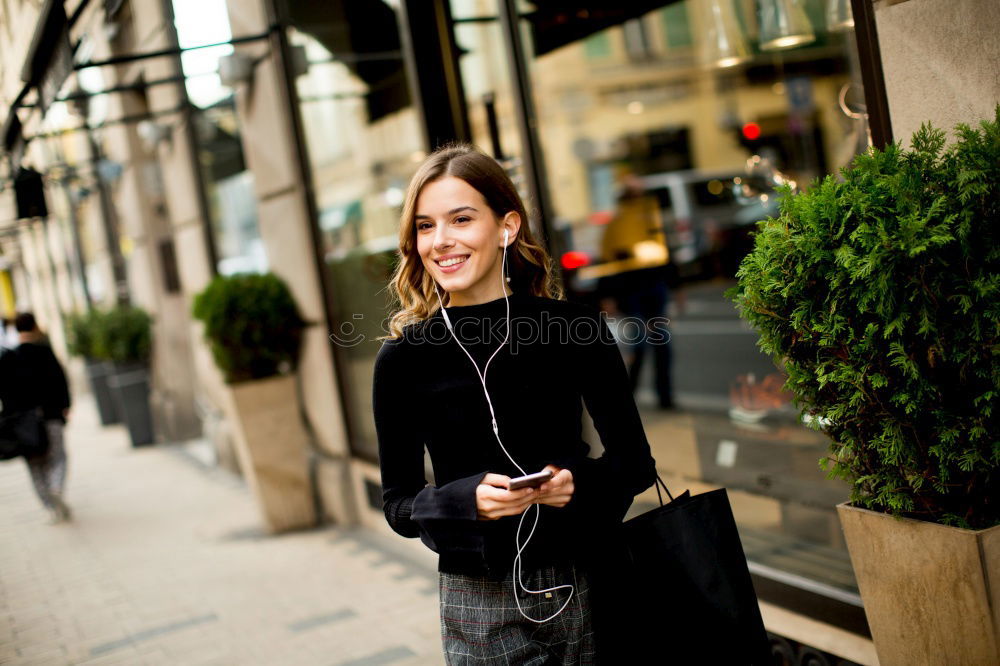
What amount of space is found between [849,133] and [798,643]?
2318mm

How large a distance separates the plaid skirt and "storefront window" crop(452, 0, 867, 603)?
1739 millimetres

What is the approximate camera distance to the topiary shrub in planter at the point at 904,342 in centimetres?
220

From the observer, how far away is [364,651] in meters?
5.22

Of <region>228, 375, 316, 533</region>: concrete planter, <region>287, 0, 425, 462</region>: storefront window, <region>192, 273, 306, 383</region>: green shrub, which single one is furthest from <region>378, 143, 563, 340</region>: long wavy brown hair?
<region>228, 375, 316, 533</region>: concrete planter

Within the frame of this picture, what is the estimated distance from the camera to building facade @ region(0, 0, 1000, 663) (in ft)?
13.4

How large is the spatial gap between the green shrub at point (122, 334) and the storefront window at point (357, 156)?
23.7 feet

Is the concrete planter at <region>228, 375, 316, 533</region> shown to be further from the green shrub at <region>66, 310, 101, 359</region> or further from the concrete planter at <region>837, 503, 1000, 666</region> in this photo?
the green shrub at <region>66, 310, 101, 359</region>

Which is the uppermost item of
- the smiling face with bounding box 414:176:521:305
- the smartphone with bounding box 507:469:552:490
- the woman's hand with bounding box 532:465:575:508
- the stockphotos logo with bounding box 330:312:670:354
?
the smiling face with bounding box 414:176:521:305

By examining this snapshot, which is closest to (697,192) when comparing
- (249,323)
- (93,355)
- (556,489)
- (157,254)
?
(157,254)

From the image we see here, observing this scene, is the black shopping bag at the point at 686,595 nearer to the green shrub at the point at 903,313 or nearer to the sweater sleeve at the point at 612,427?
the sweater sleeve at the point at 612,427

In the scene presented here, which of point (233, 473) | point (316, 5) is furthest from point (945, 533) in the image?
point (233, 473)

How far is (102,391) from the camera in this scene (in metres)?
16.9

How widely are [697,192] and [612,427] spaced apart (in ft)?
56.8

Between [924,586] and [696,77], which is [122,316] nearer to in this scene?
[924,586]
